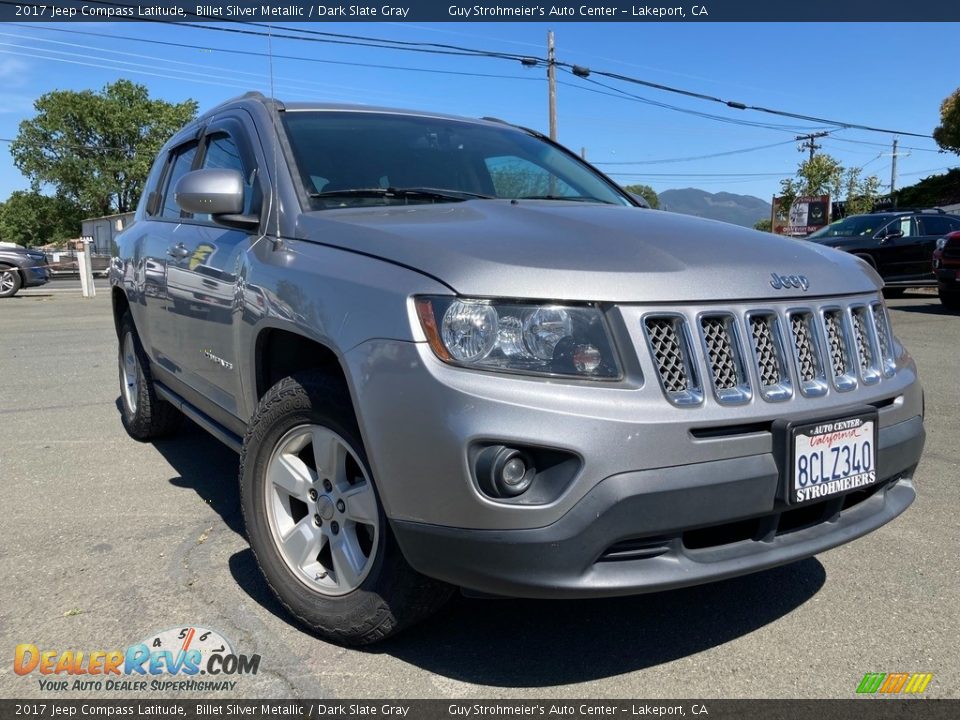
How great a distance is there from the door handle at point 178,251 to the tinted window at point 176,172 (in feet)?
1.22

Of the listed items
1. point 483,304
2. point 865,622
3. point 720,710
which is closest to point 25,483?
point 483,304

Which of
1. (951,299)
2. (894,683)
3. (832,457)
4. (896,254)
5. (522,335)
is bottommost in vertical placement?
(894,683)

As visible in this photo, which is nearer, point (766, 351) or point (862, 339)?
point (766, 351)

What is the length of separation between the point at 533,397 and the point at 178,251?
2436 millimetres

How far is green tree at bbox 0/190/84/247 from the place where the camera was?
58562 millimetres

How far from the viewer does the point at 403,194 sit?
10.2 feet

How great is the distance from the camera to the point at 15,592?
294cm

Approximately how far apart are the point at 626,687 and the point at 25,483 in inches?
135

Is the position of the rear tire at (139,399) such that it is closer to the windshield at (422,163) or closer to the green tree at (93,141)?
the windshield at (422,163)

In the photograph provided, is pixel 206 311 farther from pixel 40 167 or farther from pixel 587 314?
pixel 40 167

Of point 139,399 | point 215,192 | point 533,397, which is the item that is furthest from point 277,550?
point 139,399

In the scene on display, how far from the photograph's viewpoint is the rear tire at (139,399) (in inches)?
191

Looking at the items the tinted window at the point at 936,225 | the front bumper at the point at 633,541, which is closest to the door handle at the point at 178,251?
the front bumper at the point at 633,541

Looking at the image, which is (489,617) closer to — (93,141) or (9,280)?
(9,280)
